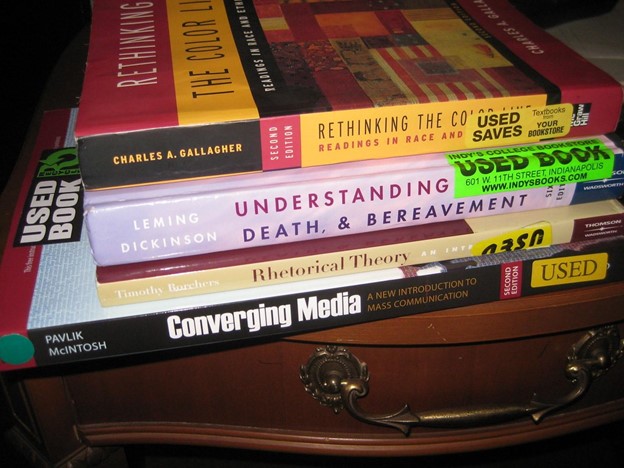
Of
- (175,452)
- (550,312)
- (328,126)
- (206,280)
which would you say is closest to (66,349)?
(206,280)

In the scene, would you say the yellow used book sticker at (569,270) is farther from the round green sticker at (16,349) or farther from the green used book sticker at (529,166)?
the round green sticker at (16,349)

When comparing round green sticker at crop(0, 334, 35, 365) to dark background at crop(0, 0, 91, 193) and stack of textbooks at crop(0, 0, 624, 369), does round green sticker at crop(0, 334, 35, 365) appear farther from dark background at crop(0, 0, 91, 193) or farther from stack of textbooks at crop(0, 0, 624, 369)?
dark background at crop(0, 0, 91, 193)

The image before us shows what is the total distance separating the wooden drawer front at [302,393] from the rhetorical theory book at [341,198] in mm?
112

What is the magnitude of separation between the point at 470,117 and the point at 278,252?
15 cm

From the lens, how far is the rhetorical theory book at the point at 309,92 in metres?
0.42

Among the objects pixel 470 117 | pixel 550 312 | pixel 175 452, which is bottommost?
pixel 175 452

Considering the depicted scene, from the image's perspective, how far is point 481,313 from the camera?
0.49 meters

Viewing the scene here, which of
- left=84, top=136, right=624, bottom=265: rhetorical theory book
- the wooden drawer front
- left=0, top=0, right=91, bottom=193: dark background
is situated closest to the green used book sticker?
left=84, top=136, right=624, bottom=265: rhetorical theory book

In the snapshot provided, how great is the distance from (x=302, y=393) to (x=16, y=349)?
222 mm

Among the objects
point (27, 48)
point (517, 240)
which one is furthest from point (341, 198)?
point (27, 48)

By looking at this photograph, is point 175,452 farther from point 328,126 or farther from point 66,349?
point 328,126

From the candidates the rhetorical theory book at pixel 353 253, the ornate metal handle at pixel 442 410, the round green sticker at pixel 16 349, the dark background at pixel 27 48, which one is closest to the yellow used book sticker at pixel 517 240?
the rhetorical theory book at pixel 353 253

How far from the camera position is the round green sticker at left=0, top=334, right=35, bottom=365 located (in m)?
0.42

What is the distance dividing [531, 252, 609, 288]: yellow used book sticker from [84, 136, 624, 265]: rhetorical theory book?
0.13ft
